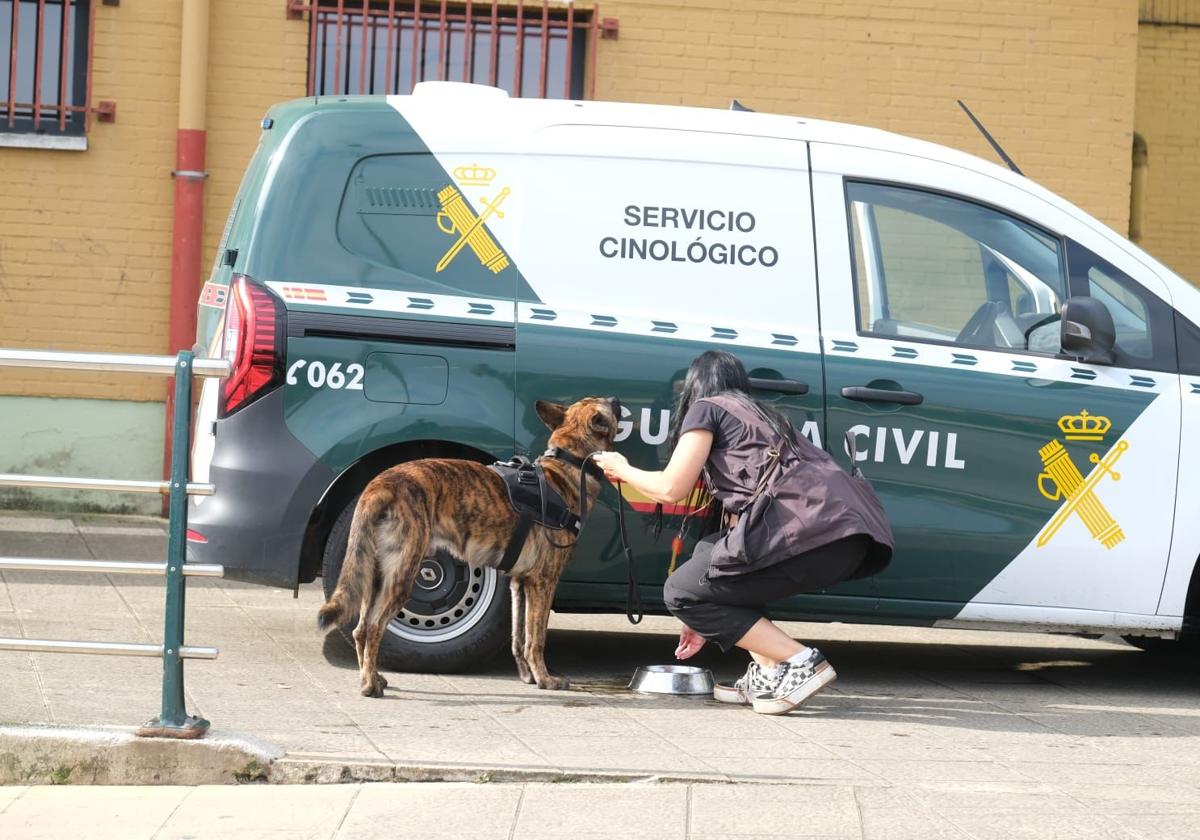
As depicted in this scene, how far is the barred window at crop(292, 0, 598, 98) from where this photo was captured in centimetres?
1065

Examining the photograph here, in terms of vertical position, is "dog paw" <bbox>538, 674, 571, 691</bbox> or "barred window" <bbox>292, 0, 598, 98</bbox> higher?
"barred window" <bbox>292, 0, 598, 98</bbox>

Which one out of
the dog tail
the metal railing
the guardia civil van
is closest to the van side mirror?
the guardia civil van

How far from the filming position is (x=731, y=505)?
5.75m

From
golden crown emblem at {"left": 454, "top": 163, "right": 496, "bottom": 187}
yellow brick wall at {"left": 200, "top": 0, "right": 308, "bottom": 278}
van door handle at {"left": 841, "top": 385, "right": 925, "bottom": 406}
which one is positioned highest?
yellow brick wall at {"left": 200, "top": 0, "right": 308, "bottom": 278}

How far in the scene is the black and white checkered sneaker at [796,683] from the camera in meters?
5.70

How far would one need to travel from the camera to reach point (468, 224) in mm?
6109

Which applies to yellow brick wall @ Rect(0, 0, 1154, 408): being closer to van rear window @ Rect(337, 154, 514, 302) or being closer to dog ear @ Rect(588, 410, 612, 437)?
van rear window @ Rect(337, 154, 514, 302)

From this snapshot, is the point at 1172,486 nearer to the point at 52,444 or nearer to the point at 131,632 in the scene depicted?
the point at 131,632

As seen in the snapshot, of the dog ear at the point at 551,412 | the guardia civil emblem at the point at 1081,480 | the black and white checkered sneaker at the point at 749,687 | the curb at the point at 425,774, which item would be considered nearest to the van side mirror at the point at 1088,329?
the guardia civil emblem at the point at 1081,480

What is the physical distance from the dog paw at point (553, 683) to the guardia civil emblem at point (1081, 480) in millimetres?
1873

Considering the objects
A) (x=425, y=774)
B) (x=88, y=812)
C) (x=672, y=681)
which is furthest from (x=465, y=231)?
(x=88, y=812)

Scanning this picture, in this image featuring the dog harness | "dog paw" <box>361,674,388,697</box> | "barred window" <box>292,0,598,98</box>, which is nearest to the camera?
"dog paw" <box>361,674,388,697</box>

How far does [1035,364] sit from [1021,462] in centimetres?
38

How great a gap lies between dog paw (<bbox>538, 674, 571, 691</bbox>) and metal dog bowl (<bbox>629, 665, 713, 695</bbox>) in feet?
0.88
